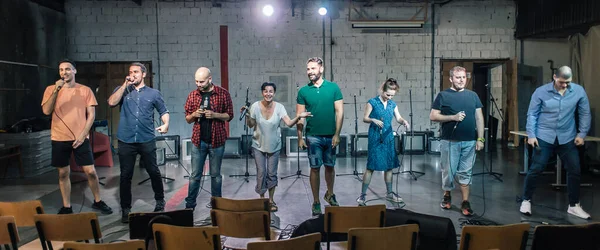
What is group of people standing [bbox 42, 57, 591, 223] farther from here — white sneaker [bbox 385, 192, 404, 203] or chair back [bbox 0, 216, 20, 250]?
chair back [bbox 0, 216, 20, 250]

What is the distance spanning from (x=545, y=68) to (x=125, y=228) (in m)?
9.44

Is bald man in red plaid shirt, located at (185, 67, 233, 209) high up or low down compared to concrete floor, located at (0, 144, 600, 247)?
up

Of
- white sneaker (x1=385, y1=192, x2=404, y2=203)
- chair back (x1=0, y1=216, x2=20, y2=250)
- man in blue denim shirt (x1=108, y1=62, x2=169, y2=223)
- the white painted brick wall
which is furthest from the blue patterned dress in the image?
the white painted brick wall

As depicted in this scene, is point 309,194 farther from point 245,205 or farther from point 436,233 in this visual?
point 245,205

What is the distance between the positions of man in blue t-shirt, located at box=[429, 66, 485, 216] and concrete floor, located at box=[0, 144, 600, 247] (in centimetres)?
49

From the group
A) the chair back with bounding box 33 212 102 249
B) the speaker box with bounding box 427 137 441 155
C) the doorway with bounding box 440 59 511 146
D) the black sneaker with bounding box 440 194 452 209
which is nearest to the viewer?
the chair back with bounding box 33 212 102 249

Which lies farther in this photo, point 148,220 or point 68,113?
point 68,113

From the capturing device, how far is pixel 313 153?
4.35 metres

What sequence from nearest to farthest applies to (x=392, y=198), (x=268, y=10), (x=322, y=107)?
(x=322, y=107) < (x=392, y=198) < (x=268, y=10)

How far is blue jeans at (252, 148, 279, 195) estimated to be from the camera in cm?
445

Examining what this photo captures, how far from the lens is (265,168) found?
4480mm

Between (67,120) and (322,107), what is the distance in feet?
8.12

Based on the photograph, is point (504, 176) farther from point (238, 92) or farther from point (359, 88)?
point (238, 92)

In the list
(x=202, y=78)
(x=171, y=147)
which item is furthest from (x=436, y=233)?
(x=171, y=147)
